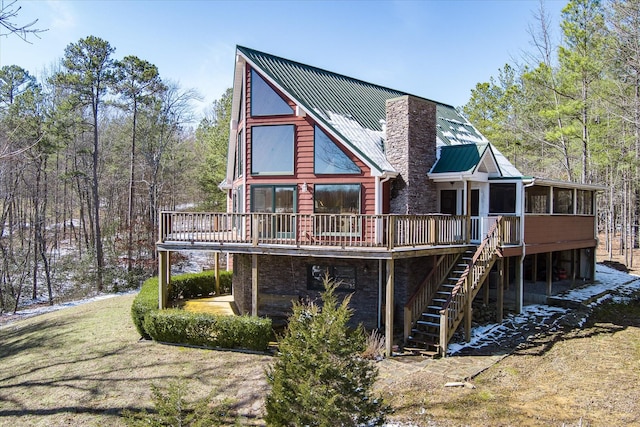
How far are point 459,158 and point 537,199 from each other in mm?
5270

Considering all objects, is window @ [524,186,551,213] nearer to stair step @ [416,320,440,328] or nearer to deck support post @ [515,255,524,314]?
deck support post @ [515,255,524,314]

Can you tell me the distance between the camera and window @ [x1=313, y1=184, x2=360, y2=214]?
44.0ft

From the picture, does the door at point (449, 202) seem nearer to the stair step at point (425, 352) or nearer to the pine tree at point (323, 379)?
the stair step at point (425, 352)

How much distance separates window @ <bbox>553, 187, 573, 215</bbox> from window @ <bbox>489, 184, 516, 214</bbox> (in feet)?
11.8

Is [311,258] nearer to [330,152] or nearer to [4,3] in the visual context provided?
[330,152]

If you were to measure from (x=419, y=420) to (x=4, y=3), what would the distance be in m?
9.10

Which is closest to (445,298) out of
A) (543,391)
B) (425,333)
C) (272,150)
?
(425,333)

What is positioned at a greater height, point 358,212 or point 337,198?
point 337,198

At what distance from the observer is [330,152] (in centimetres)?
1362

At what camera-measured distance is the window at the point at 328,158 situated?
529 inches

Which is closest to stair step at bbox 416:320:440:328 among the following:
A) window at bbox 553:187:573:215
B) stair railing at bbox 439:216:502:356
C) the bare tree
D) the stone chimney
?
stair railing at bbox 439:216:502:356

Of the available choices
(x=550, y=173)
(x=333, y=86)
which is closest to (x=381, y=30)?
(x=333, y=86)

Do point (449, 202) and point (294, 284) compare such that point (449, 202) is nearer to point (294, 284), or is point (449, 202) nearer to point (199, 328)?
point (294, 284)

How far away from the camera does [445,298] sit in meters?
12.8
